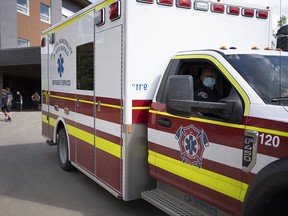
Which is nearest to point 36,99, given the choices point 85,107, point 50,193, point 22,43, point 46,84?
point 22,43

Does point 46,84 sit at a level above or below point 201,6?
below

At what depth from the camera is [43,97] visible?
810cm

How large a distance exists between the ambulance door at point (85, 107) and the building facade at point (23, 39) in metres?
17.7

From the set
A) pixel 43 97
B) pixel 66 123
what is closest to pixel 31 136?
pixel 43 97

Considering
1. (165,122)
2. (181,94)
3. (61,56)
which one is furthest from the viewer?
(61,56)

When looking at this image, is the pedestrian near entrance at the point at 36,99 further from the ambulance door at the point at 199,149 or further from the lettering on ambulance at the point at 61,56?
the ambulance door at the point at 199,149

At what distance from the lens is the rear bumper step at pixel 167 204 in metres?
3.50

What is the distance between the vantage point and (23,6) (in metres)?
27.0

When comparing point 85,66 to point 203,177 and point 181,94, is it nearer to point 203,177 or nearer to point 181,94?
point 181,94

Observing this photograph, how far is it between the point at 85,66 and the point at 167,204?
110 inches

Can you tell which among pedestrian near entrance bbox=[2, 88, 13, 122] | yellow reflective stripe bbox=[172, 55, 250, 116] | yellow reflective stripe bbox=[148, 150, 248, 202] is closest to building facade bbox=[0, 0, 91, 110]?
pedestrian near entrance bbox=[2, 88, 13, 122]

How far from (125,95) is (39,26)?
27.4 meters

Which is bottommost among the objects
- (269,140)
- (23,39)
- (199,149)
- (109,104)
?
(199,149)

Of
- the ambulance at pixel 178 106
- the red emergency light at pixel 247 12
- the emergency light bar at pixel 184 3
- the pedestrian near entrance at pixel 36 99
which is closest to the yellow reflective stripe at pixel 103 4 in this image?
the ambulance at pixel 178 106
